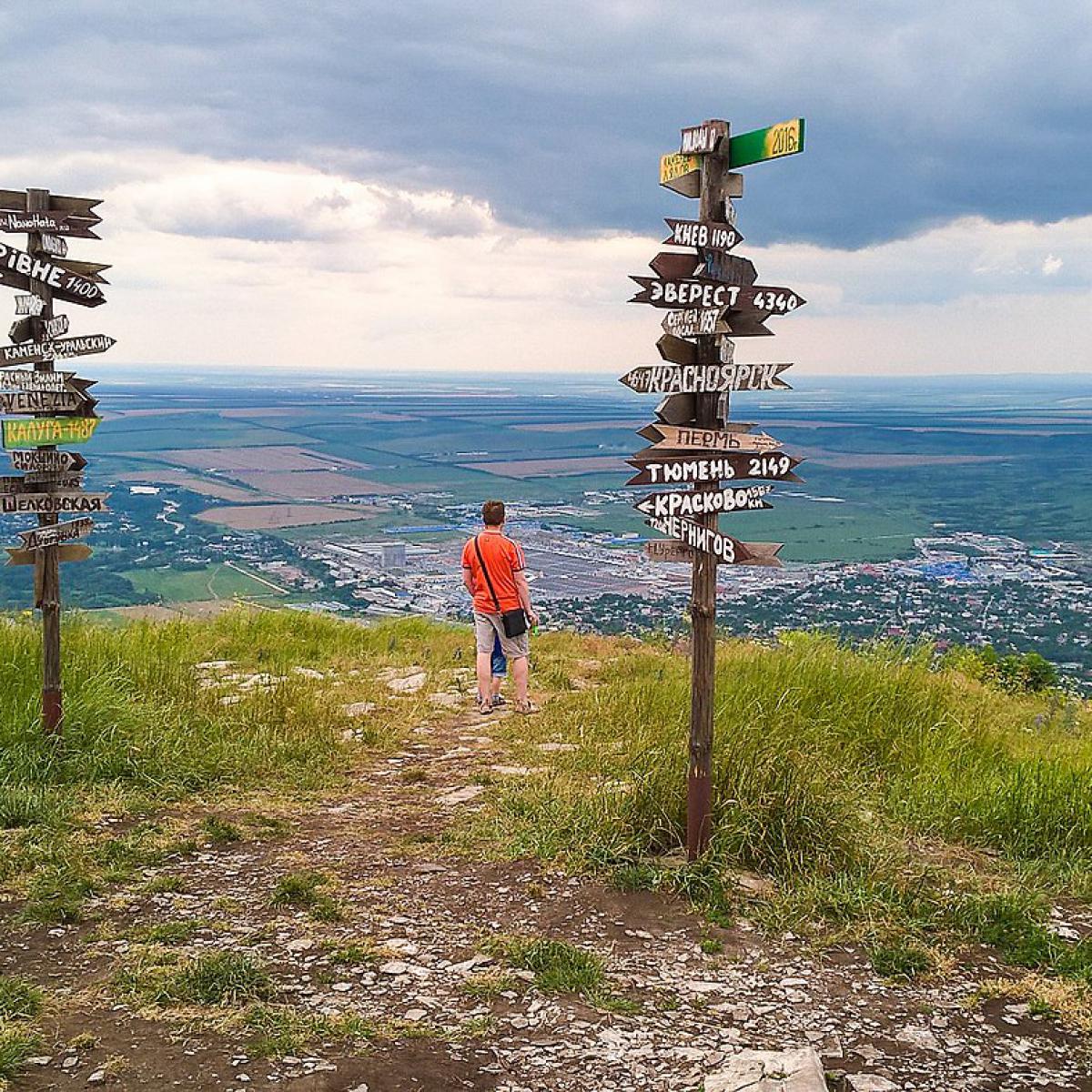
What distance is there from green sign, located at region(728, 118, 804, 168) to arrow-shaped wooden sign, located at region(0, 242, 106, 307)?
425 centimetres

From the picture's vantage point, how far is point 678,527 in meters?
5.93

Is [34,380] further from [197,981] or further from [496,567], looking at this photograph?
[197,981]

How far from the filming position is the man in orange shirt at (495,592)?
31.0 ft

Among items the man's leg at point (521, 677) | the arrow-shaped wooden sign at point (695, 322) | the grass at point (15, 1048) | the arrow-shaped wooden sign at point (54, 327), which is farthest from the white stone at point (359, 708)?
the grass at point (15, 1048)

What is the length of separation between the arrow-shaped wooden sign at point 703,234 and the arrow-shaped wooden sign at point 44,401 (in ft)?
13.3

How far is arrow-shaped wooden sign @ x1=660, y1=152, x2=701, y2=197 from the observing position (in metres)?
5.84

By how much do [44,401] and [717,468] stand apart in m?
4.38

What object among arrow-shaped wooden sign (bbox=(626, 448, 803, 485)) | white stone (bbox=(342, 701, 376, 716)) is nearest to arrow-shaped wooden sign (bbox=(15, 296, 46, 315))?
white stone (bbox=(342, 701, 376, 716))

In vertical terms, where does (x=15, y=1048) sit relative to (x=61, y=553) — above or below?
below

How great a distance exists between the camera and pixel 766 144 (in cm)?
555

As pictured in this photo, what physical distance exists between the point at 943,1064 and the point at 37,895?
419cm

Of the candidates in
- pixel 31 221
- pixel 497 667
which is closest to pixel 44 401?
pixel 31 221

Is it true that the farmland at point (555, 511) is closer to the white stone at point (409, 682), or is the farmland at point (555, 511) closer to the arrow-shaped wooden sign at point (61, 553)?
the arrow-shaped wooden sign at point (61, 553)

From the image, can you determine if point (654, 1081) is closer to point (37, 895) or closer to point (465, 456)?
point (37, 895)
